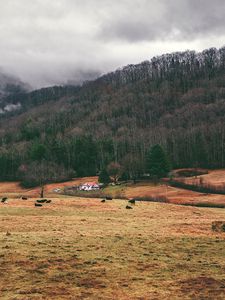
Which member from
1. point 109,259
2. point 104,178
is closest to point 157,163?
point 104,178

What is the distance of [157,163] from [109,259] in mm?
91620

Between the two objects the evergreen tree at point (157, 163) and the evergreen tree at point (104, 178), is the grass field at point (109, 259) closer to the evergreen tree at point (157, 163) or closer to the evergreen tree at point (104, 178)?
the evergreen tree at point (104, 178)

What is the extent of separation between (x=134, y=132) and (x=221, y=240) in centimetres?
16989

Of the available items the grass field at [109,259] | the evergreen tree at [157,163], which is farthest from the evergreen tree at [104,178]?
the grass field at [109,259]

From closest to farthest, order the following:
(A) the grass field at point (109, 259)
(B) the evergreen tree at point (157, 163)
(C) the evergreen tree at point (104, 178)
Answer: (A) the grass field at point (109, 259), (C) the evergreen tree at point (104, 178), (B) the evergreen tree at point (157, 163)

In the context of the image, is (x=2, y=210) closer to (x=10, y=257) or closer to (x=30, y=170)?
(x=10, y=257)

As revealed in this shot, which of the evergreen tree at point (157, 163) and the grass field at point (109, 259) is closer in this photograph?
the grass field at point (109, 259)

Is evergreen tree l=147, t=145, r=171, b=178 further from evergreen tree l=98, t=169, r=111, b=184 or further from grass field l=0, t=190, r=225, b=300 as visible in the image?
grass field l=0, t=190, r=225, b=300

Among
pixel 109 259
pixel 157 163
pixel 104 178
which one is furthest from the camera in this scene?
pixel 157 163

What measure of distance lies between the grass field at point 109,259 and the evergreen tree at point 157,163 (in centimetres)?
7381

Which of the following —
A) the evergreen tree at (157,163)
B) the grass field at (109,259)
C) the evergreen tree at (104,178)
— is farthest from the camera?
the evergreen tree at (157,163)

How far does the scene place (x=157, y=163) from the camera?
11381cm

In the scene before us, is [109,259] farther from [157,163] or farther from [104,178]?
[157,163]

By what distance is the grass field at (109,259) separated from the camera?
59.2 feet
